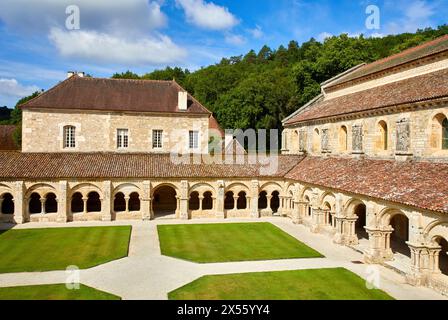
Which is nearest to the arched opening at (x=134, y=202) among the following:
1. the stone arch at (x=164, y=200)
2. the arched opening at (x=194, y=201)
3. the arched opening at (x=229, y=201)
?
the stone arch at (x=164, y=200)

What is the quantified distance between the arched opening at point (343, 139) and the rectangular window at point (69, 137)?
23118mm

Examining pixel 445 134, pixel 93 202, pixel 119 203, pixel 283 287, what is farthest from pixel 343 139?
pixel 93 202

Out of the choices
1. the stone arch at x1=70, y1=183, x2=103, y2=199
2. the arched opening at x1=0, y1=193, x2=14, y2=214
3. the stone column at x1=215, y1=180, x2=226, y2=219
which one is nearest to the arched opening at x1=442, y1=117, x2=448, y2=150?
the stone column at x1=215, y1=180, x2=226, y2=219

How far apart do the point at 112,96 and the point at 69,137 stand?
17.9ft

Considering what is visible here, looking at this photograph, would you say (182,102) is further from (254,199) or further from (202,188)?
(254,199)

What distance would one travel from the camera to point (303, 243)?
21.7 meters

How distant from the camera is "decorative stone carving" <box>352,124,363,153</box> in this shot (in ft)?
79.7

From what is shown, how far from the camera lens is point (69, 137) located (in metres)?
34.4

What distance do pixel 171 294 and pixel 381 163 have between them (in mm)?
14265

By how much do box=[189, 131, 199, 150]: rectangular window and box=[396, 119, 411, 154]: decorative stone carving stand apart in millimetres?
20319

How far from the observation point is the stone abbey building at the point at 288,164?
1817 centimetres

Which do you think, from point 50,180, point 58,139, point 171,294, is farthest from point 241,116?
point 171,294

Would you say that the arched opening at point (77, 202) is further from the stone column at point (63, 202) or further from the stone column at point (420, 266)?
the stone column at point (420, 266)

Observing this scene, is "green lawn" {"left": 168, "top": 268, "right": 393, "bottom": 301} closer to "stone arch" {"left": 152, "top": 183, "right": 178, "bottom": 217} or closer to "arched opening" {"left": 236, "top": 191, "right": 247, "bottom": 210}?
"stone arch" {"left": 152, "top": 183, "right": 178, "bottom": 217}
